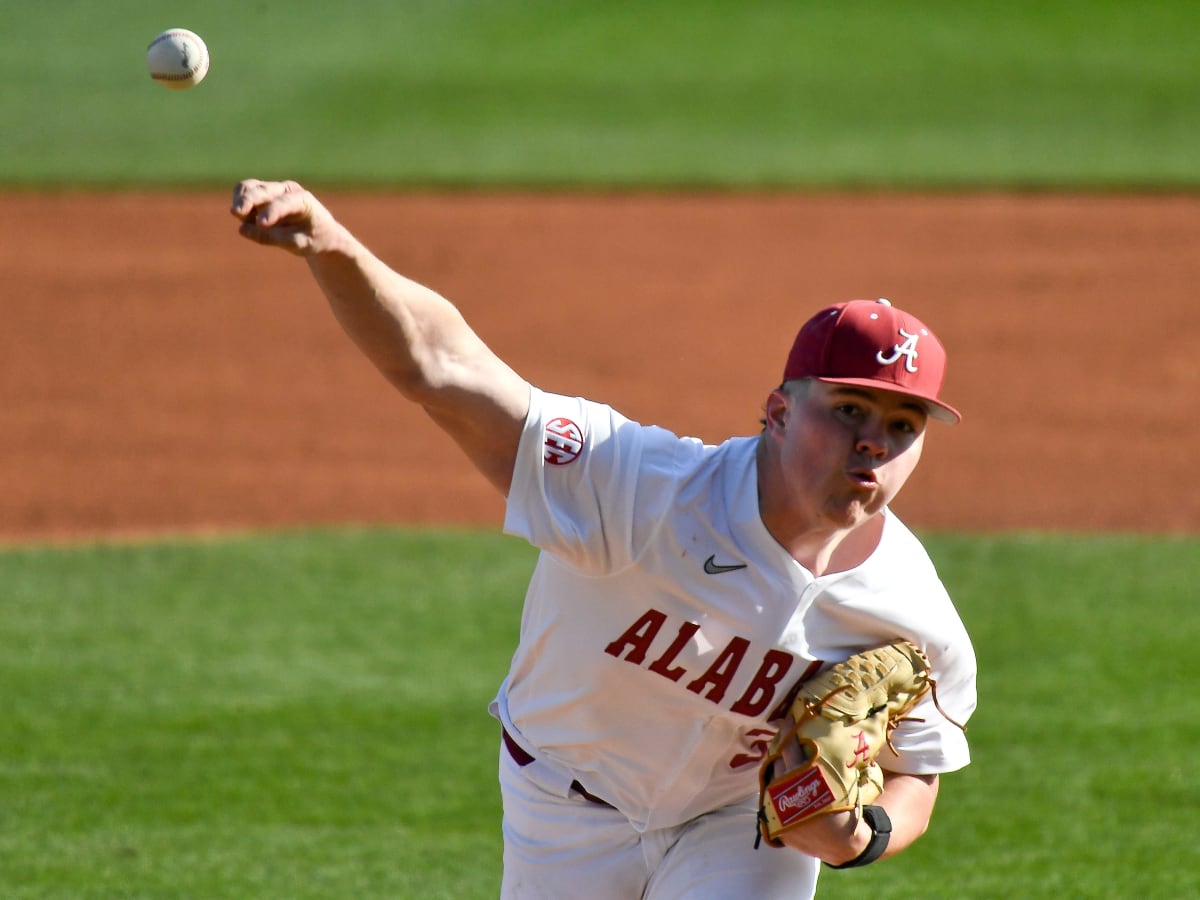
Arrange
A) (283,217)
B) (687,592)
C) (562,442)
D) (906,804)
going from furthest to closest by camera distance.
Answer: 1. (906,804)
2. (687,592)
3. (562,442)
4. (283,217)

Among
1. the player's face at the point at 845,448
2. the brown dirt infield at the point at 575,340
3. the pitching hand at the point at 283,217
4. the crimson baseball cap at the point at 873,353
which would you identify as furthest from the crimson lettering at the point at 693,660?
the brown dirt infield at the point at 575,340

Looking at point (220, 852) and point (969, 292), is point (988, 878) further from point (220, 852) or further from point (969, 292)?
point (969, 292)

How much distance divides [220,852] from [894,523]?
9.21 ft

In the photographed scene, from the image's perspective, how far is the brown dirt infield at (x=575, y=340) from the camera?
31.8ft

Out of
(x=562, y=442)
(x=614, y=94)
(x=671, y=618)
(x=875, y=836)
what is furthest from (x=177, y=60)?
(x=614, y=94)

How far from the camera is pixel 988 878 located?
16.9ft

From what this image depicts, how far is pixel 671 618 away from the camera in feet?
10.7

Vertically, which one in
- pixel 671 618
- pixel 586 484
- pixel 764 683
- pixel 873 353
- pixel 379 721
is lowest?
pixel 379 721

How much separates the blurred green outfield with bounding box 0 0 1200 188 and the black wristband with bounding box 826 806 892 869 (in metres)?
14.0

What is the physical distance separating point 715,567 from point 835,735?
1.41 ft

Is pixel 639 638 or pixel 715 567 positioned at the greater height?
pixel 715 567

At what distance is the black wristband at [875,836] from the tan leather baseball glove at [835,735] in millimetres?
51

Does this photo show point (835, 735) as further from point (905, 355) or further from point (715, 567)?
point (905, 355)

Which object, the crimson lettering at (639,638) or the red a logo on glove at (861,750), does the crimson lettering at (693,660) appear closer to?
the crimson lettering at (639,638)
